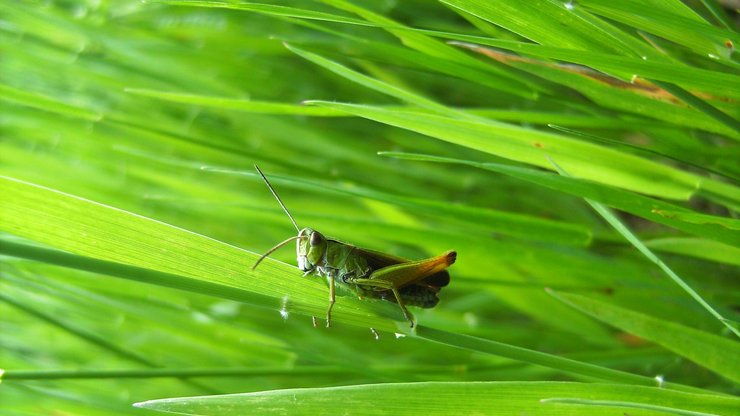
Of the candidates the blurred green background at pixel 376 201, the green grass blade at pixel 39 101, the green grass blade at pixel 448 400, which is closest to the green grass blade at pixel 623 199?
the blurred green background at pixel 376 201

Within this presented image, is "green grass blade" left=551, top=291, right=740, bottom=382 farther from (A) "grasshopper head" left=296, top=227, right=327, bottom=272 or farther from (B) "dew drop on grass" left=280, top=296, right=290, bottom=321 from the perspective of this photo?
(B) "dew drop on grass" left=280, top=296, right=290, bottom=321

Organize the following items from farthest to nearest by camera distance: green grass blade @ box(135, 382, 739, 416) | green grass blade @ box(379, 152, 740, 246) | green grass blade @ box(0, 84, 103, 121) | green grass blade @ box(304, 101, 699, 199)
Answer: green grass blade @ box(0, 84, 103, 121) < green grass blade @ box(304, 101, 699, 199) < green grass blade @ box(379, 152, 740, 246) < green grass blade @ box(135, 382, 739, 416)

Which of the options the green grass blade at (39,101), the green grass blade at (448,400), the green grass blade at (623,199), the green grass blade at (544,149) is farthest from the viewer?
the green grass blade at (39,101)

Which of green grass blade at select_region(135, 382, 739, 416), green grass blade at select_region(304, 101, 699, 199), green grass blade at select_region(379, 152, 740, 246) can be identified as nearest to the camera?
green grass blade at select_region(135, 382, 739, 416)

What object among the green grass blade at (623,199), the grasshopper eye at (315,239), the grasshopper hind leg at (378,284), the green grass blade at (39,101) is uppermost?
the green grass blade at (623,199)

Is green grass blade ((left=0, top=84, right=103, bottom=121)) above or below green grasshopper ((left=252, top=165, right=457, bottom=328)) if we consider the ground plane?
above

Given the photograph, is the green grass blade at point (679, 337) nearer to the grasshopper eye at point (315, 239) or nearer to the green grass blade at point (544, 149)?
the green grass blade at point (544, 149)

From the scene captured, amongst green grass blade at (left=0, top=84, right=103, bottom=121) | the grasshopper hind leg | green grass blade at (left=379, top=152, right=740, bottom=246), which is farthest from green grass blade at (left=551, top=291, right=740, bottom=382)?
green grass blade at (left=0, top=84, right=103, bottom=121)
